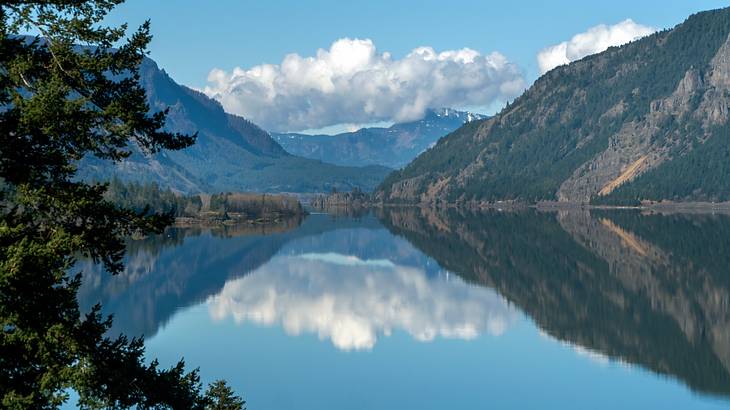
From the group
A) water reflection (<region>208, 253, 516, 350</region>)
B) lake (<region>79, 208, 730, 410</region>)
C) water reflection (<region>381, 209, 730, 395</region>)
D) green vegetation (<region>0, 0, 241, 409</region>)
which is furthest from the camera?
water reflection (<region>208, 253, 516, 350</region>)

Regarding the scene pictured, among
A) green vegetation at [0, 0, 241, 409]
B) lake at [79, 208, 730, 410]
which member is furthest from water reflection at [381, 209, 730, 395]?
green vegetation at [0, 0, 241, 409]

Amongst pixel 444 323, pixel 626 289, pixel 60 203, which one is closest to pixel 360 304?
pixel 444 323

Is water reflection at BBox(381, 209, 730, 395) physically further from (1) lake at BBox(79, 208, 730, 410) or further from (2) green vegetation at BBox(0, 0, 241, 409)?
(2) green vegetation at BBox(0, 0, 241, 409)

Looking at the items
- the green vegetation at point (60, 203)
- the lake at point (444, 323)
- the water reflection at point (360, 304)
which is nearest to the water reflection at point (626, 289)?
the lake at point (444, 323)

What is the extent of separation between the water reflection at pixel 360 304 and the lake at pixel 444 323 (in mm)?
260

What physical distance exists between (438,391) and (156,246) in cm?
11806

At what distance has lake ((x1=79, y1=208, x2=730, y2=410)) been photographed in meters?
52.6

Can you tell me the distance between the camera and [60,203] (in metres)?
20.8

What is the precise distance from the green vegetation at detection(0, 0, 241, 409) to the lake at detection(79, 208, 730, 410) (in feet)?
90.0

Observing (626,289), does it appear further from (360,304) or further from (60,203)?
(60,203)

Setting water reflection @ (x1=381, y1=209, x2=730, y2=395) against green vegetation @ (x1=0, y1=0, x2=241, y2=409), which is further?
water reflection @ (x1=381, y1=209, x2=730, y2=395)

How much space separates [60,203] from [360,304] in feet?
230

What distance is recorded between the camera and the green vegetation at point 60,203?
2052 cm

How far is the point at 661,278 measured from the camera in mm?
105625
